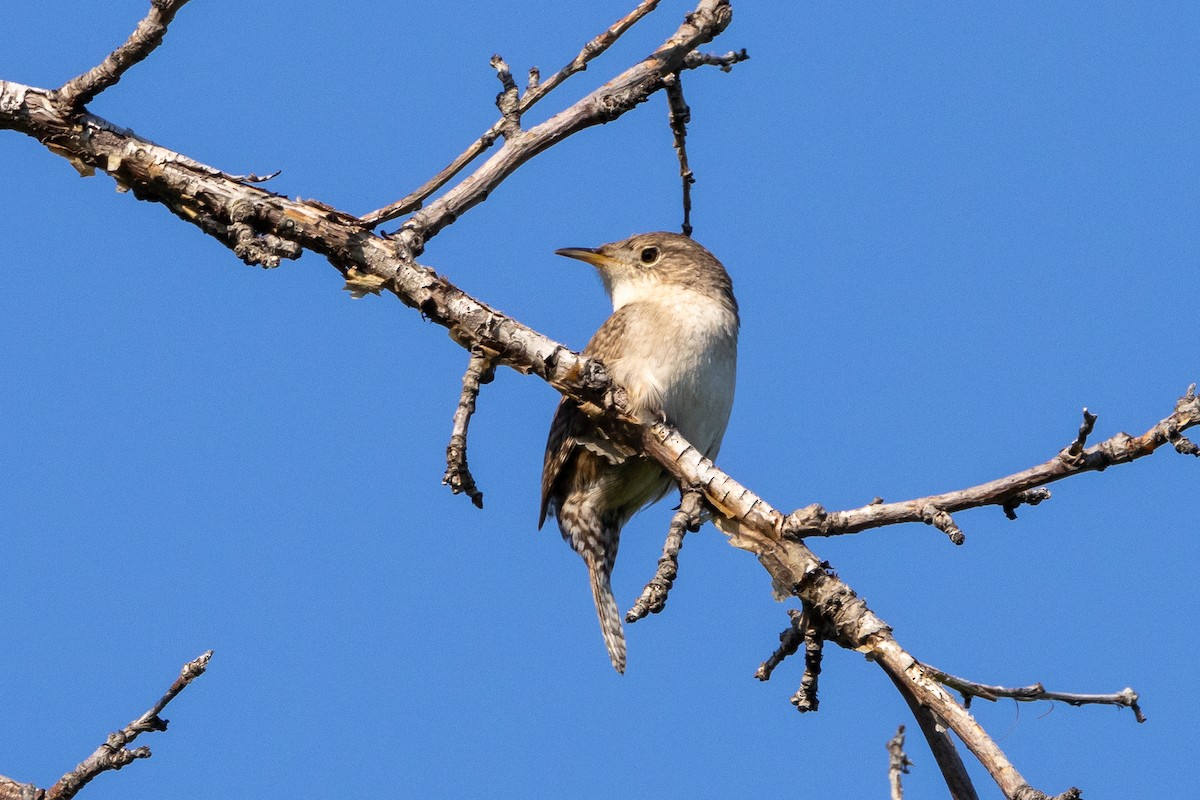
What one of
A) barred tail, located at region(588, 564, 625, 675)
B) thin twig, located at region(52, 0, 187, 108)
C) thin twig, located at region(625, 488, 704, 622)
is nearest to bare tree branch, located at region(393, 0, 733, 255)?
thin twig, located at region(52, 0, 187, 108)

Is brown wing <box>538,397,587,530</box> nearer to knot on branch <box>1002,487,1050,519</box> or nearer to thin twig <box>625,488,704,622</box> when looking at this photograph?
thin twig <box>625,488,704,622</box>

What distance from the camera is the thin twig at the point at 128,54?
421cm

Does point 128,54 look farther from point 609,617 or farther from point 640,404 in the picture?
point 609,617

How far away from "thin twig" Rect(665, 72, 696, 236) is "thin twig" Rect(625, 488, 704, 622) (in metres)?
1.62

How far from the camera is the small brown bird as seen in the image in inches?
238

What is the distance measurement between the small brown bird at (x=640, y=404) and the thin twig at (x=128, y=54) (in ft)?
7.88

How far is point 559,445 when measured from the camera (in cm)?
Result: 633

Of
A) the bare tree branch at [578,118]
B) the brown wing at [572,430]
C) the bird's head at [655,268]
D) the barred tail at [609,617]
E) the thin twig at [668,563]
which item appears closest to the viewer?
the thin twig at [668,563]

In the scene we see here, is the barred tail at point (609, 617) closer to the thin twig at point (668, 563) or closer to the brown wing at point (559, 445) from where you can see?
the brown wing at point (559, 445)

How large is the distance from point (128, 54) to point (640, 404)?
7.91ft

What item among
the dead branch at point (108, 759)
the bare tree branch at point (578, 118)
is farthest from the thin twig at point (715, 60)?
the dead branch at point (108, 759)

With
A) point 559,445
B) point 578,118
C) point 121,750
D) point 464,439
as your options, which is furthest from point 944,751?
point 559,445

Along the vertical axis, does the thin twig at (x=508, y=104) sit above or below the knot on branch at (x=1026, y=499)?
above

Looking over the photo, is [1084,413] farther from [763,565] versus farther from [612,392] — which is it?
[612,392]
